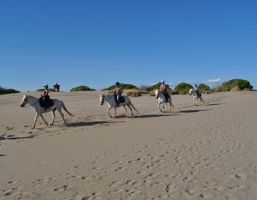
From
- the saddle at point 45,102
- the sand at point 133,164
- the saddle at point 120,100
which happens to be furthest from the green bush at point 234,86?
the sand at point 133,164

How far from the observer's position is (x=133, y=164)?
1038 centimetres

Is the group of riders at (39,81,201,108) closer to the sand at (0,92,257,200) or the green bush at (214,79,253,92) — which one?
the sand at (0,92,257,200)

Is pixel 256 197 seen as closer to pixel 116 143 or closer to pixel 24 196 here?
pixel 24 196

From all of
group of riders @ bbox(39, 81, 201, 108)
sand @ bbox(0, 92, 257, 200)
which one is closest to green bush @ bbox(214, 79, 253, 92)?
group of riders @ bbox(39, 81, 201, 108)

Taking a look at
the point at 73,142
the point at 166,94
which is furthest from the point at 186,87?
the point at 73,142

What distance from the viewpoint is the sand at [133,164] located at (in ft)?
26.4

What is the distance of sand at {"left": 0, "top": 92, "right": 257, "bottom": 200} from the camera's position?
8055 millimetres

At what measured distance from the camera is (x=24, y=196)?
8.11m

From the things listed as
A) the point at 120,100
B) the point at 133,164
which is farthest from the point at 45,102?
the point at 133,164

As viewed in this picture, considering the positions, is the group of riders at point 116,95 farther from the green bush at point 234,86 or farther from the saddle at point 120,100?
the green bush at point 234,86

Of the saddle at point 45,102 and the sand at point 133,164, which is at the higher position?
the saddle at point 45,102

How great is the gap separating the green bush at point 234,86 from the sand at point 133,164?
2246 inches

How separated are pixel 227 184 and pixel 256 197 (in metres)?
0.99

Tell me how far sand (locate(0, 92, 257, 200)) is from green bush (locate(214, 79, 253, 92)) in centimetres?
5705
